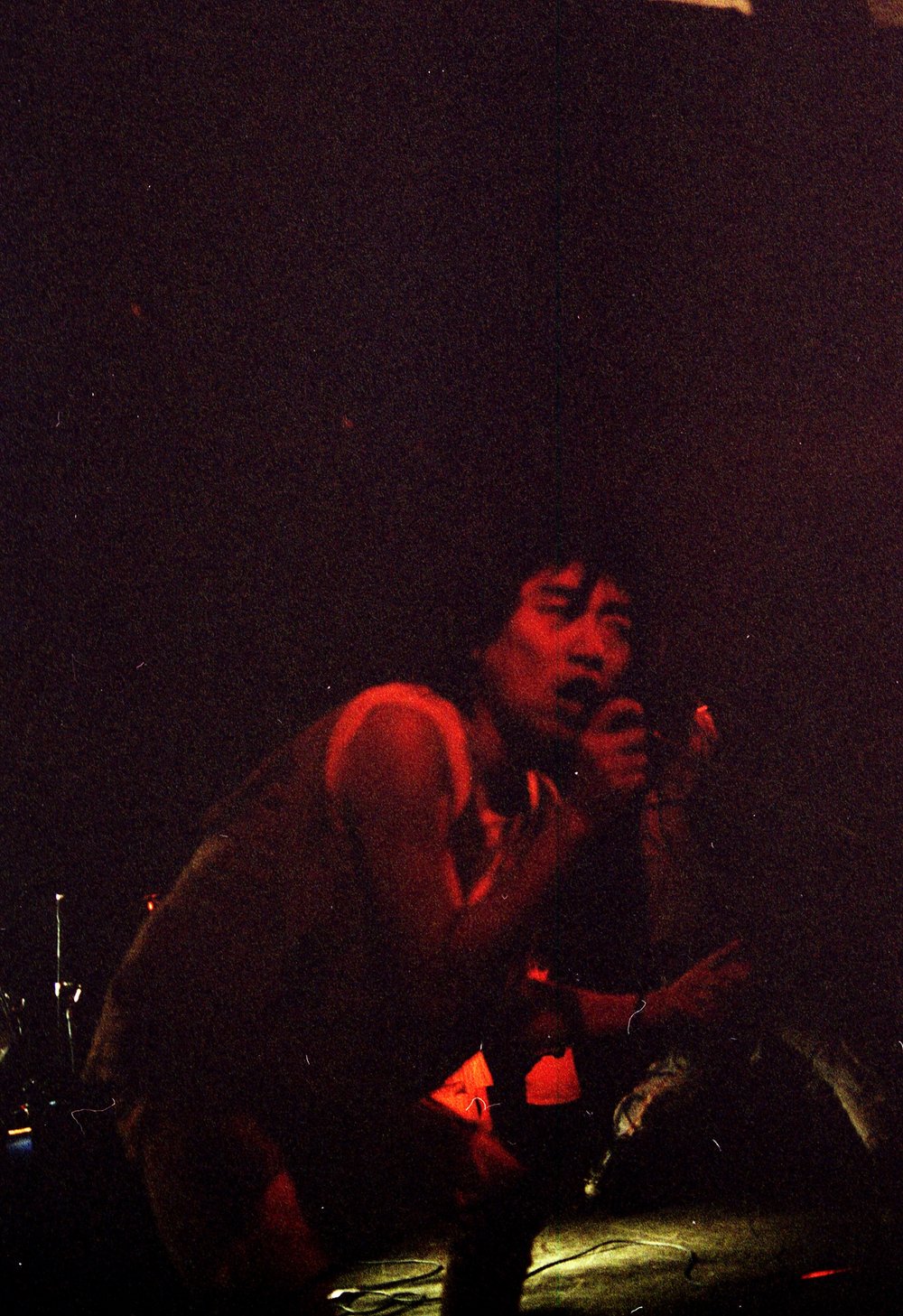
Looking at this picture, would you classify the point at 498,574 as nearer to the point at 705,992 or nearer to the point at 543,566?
the point at 543,566

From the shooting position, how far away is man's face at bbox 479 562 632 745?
Answer: 2803 millimetres

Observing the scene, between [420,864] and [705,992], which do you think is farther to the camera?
[705,992]

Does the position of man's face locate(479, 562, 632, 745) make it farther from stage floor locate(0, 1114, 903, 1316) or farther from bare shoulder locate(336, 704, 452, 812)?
stage floor locate(0, 1114, 903, 1316)

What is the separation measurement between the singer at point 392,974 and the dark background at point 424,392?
0.50ft

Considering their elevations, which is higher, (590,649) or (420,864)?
(590,649)

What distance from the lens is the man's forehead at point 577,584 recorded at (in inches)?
111

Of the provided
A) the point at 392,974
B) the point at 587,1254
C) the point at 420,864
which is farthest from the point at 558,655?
the point at 587,1254

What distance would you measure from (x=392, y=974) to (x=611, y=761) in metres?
0.84

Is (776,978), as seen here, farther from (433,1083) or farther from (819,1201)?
(433,1083)

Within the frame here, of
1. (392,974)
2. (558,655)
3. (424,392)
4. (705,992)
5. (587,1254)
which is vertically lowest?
(587,1254)

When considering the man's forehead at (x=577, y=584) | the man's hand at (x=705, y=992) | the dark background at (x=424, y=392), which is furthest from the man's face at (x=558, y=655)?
the man's hand at (x=705, y=992)

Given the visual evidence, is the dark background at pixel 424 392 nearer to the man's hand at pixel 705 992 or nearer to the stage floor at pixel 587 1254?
the man's hand at pixel 705 992

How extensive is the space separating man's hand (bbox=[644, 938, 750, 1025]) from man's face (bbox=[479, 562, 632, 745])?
2.50ft

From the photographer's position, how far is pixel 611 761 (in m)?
2.87
